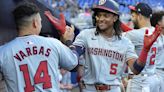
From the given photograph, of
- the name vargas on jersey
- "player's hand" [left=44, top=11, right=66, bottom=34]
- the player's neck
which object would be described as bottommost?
the name vargas on jersey

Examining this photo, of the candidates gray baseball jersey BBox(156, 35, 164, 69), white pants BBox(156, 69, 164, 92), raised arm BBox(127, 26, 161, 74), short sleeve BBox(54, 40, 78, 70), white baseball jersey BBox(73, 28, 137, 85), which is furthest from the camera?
white pants BBox(156, 69, 164, 92)

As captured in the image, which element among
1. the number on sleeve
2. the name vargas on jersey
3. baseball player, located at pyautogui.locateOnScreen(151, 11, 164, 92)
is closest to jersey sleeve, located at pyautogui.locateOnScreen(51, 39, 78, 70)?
the name vargas on jersey

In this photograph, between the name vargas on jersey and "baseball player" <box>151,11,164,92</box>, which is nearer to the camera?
the name vargas on jersey

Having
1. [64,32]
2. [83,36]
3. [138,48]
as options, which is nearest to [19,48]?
[64,32]

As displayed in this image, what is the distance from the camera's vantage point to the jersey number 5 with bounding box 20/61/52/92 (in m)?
3.58

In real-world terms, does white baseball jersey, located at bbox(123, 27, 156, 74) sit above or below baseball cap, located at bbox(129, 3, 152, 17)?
below

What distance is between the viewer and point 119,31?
470 centimetres

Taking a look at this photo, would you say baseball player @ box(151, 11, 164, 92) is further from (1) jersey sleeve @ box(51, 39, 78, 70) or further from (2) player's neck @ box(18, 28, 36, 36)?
(2) player's neck @ box(18, 28, 36, 36)

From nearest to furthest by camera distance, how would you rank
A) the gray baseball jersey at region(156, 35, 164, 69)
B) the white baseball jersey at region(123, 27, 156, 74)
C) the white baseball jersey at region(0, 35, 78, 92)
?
the white baseball jersey at region(0, 35, 78, 92) < the white baseball jersey at region(123, 27, 156, 74) < the gray baseball jersey at region(156, 35, 164, 69)

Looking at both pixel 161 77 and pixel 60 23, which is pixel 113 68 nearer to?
pixel 60 23

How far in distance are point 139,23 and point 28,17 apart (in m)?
2.85

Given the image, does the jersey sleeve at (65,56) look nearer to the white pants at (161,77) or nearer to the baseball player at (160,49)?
the baseball player at (160,49)

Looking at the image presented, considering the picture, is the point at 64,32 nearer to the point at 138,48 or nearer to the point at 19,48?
the point at 19,48

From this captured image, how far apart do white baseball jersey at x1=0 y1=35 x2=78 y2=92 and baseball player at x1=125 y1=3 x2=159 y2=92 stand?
2480mm
